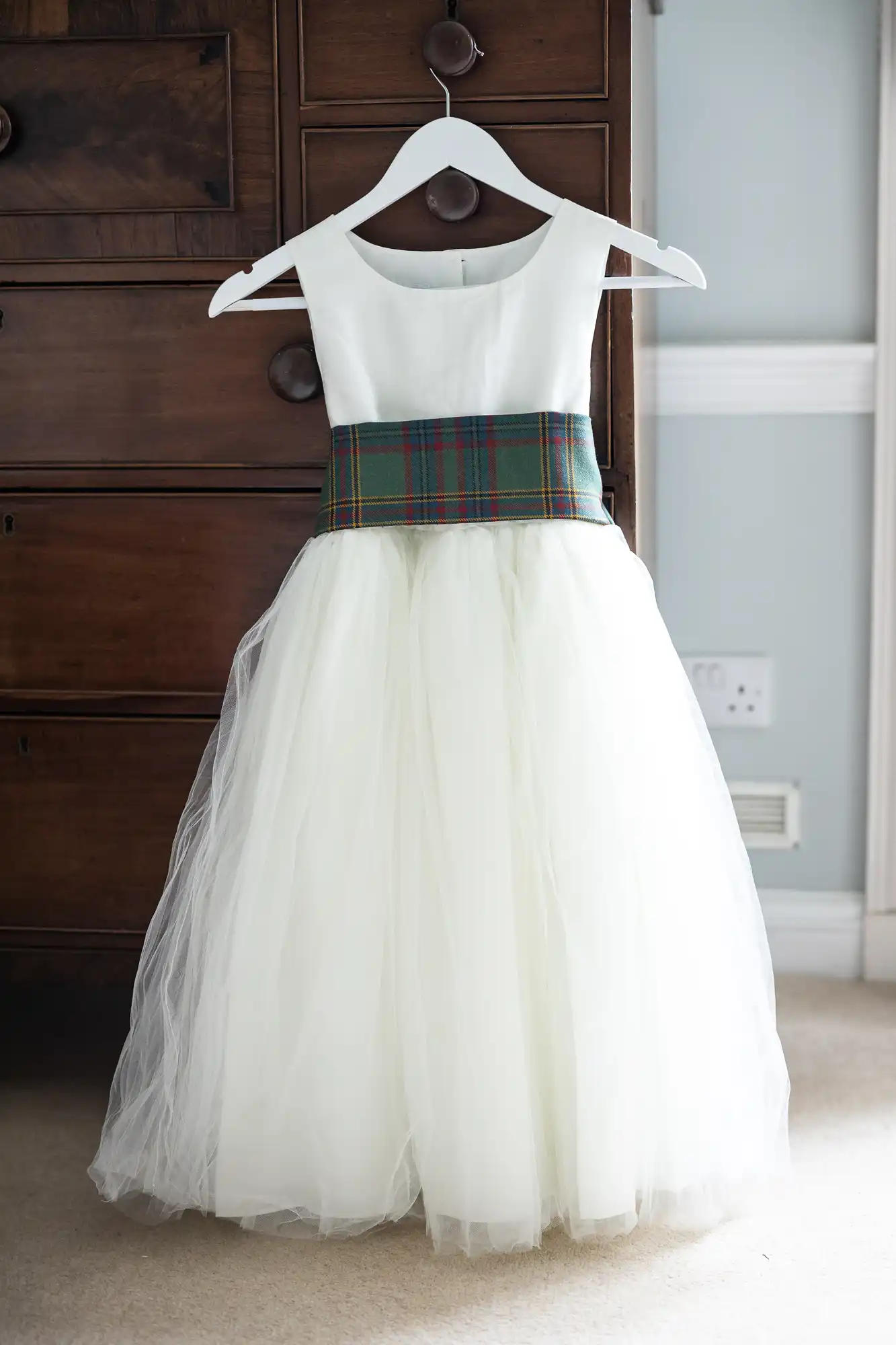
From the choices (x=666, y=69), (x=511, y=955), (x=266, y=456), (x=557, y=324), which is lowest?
(x=511, y=955)

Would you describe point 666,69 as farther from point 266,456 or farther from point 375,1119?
point 375,1119

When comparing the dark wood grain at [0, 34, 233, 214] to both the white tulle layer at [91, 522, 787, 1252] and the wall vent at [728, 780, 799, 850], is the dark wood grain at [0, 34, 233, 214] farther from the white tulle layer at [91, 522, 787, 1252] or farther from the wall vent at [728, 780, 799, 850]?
the wall vent at [728, 780, 799, 850]

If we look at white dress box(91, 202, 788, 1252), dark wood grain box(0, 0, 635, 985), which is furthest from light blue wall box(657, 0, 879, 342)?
white dress box(91, 202, 788, 1252)

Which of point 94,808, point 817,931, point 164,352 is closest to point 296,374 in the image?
point 164,352

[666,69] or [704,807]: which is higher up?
[666,69]

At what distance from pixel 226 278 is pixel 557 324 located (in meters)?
0.34

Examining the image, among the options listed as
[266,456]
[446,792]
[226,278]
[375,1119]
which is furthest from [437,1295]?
[226,278]

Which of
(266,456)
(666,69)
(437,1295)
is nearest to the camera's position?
(437,1295)

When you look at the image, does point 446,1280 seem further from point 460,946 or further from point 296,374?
point 296,374

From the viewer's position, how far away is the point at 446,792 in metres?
1.01

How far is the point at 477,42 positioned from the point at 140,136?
1.13 feet

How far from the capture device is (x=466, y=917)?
0.99m

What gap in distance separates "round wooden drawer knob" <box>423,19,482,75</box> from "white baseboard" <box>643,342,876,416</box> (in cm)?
62

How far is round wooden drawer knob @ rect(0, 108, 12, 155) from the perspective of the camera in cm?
117
